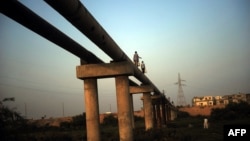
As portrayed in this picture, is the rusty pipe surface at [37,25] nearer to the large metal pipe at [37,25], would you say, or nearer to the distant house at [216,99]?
the large metal pipe at [37,25]

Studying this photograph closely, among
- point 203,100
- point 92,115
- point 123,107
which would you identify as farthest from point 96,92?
point 203,100

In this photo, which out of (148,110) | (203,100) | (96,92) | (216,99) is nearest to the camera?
(96,92)

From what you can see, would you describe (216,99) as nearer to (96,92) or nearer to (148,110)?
(148,110)

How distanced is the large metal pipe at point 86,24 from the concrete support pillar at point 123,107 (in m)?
1.40

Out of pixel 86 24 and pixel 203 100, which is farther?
pixel 203 100

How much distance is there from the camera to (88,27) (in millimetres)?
11742

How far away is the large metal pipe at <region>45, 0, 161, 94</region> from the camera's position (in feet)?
30.1

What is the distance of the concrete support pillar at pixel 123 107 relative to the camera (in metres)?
17.4

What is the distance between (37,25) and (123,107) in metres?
7.52

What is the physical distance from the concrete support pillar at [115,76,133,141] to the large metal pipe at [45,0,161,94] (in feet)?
4.61

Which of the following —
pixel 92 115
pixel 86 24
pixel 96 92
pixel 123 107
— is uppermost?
pixel 86 24

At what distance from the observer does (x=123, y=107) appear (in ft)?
57.1

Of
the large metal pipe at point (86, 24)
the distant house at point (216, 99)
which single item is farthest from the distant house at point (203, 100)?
the large metal pipe at point (86, 24)

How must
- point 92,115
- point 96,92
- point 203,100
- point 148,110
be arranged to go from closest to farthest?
point 92,115, point 96,92, point 148,110, point 203,100
